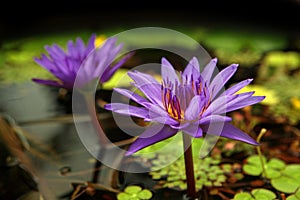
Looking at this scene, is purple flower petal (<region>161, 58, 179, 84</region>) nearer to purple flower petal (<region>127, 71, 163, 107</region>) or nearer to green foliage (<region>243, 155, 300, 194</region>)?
purple flower petal (<region>127, 71, 163, 107</region>)

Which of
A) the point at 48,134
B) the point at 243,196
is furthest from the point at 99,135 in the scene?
the point at 243,196

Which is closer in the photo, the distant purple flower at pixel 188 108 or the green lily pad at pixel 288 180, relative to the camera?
the distant purple flower at pixel 188 108

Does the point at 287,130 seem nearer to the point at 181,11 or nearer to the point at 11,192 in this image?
the point at 11,192

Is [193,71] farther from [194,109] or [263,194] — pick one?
[263,194]

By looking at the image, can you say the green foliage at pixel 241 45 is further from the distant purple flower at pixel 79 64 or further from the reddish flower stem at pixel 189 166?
the reddish flower stem at pixel 189 166

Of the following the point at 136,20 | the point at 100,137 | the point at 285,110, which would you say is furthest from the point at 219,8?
the point at 100,137

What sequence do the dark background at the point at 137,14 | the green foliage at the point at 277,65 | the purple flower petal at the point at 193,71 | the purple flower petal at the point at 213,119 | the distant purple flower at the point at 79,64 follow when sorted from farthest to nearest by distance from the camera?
1. the dark background at the point at 137,14
2. the green foliage at the point at 277,65
3. the distant purple flower at the point at 79,64
4. the purple flower petal at the point at 193,71
5. the purple flower petal at the point at 213,119

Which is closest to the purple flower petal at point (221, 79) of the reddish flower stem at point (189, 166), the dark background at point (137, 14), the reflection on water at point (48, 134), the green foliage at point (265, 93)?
the reddish flower stem at point (189, 166)
